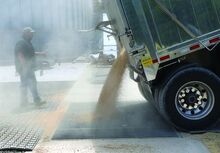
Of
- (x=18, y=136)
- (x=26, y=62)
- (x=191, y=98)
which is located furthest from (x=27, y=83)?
(x=191, y=98)

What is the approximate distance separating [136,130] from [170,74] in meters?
1.03

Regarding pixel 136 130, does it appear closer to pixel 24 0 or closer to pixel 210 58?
Answer: pixel 210 58

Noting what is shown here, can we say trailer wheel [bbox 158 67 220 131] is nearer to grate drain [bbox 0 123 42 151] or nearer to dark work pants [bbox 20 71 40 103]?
grate drain [bbox 0 123 42 151]

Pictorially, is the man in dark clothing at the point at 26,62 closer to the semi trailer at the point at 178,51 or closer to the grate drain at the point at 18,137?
the grate drain at the point at 18,137

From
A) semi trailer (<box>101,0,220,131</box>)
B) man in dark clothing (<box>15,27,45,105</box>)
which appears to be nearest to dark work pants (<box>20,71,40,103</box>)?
man in dark clothing (<box>15,27,45,105</box>)

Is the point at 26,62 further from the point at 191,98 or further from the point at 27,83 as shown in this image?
the point at 191,98

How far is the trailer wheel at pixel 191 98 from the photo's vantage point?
22.1 feet

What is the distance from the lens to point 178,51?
21.8 ft

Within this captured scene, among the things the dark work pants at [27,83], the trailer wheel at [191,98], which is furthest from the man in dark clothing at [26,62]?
the trailer wheel at [191,98]

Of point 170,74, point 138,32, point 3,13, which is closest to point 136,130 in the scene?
point 170,74

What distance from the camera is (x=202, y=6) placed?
6594 millimetres

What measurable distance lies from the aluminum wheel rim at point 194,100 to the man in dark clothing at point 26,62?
3788 millimetres

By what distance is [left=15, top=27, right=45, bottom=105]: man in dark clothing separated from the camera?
9562mm

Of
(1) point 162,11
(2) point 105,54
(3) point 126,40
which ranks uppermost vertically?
(1) point 162,11
